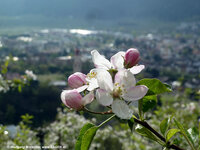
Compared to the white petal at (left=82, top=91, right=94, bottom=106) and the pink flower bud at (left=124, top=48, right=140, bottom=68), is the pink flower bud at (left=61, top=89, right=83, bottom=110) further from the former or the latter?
the pink flower bud at (left=124, top=48, right=140, bottom=68)

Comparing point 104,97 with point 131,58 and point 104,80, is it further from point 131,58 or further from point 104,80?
point 131,58

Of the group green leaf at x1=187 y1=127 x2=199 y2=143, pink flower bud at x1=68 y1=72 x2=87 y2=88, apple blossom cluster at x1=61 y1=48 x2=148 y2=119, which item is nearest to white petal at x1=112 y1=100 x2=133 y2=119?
apple blossom cluster at x1=61 y1=48 x2=148 y2=119

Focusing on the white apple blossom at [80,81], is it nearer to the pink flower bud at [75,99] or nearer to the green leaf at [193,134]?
the pink flower bud at [75,99]

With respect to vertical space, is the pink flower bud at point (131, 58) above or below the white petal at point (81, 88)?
above

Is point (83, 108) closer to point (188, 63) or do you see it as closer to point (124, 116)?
point (124, 116)

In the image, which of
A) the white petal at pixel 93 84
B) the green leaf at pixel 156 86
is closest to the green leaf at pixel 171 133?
the green leaf at pixel 156 86

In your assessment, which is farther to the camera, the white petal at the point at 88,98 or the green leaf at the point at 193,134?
the green leaf at the point at 193,134
